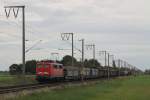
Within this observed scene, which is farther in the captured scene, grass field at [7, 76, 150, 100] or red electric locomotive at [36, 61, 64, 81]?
red electric locomotive at [36, 61, 64, 81]

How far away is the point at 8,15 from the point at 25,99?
60.0 ft

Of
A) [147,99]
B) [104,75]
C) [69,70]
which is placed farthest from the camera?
[104,75]

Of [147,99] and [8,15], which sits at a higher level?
[8,15]

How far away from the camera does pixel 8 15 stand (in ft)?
154

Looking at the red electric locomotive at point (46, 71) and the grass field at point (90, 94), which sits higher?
the red electric locomotive at point (46, 71)

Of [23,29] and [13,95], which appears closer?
[13,95]

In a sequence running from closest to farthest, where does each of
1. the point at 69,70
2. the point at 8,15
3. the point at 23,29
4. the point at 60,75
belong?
Answer: the point at 8,15
the point at 23,29
the point at 60,75
the point at 69,70

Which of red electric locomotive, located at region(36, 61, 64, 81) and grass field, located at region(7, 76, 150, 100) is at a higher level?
red electric locomotive, located at region(36, 61, 64, 81)

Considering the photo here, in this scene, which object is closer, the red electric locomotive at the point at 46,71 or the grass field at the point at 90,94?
the grass field at the point at 90,94

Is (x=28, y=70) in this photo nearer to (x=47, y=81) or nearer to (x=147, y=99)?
(x=47, y=81)

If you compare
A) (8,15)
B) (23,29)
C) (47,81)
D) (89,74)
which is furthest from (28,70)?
(8,15)

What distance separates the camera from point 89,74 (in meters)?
96.9

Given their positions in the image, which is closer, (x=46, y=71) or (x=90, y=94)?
(x=90, y=94)

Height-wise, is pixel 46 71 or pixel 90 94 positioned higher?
pixel 46 71
